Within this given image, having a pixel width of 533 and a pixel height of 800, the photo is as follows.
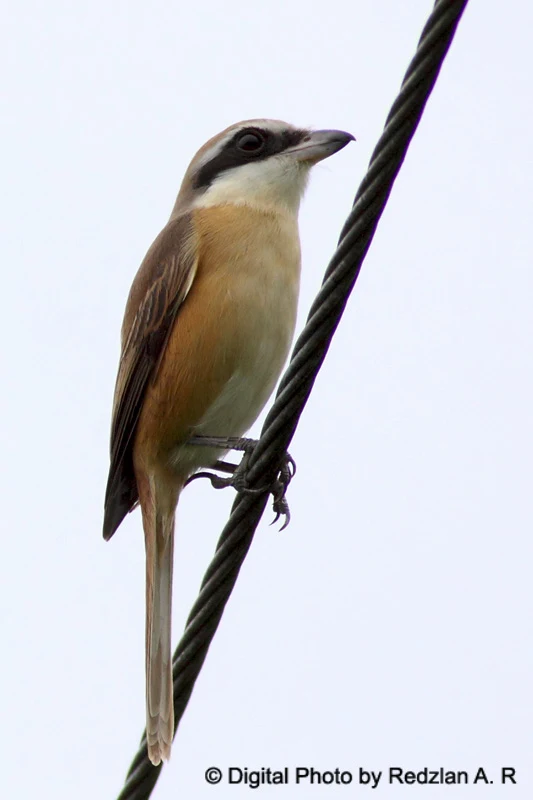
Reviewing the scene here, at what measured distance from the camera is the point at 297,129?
5277mm

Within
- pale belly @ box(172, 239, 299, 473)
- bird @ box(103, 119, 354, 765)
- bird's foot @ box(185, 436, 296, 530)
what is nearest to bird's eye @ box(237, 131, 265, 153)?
bird @ box(103, 119, 354, 765)

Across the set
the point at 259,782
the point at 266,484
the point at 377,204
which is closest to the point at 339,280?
the point at 377,204

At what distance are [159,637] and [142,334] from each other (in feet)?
4.69

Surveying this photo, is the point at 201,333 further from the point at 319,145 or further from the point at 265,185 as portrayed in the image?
the point at 319,145

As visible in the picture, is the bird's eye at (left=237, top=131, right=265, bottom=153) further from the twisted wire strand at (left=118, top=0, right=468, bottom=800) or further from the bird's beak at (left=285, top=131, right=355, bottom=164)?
the twisted wire strand at (left=118, top=0, right=468, bottom=800)

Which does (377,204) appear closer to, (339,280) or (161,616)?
(339,280)

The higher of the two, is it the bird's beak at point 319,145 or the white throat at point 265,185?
the bird's beak at point 319,145

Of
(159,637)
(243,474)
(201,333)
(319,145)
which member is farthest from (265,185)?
(159,637)

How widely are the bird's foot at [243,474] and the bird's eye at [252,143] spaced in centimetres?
155

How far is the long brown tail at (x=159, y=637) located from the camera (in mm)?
4141

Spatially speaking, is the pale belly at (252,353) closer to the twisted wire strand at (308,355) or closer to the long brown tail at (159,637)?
the long brown tail at (159,637)

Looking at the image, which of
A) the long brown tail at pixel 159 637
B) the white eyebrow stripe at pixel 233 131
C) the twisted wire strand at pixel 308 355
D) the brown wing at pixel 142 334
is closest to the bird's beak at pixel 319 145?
the white eyebrow stripe at pixel 233 131

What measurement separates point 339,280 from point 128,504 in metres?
2.66

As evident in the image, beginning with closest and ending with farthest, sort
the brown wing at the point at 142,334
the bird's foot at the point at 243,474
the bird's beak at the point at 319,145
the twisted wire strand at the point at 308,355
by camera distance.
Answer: the twisted wire strand at the point at 308,355
the bird's foot at the point at 243,474
the brown wing at the point at 142,334
the bird's beak at the point at 319,145
